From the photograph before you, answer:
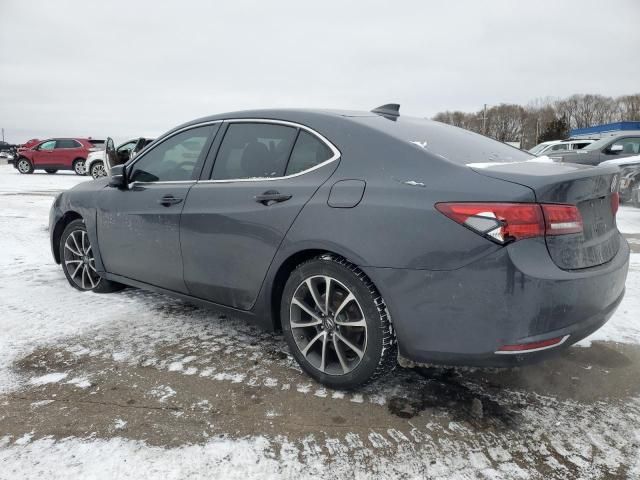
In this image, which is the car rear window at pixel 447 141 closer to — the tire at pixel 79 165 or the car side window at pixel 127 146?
the car side window at pixel 127 146

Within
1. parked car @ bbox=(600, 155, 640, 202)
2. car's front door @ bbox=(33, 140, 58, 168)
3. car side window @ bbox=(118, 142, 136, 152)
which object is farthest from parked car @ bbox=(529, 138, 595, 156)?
car's front door @ bbox=(33, 140, 58, 168)

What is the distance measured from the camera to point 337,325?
2523 millimetres

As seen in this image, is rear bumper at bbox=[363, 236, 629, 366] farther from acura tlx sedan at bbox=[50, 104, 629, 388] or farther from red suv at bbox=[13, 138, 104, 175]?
red suv at bbox=[13, 138, 104, 175]

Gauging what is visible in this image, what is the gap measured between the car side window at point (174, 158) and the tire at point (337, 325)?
4.09ft

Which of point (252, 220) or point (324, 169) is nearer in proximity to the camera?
point (324, 169)

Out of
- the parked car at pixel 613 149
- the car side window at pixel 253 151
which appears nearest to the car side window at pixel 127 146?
the parked car at pixel 613 149

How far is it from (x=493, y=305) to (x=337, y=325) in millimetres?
820

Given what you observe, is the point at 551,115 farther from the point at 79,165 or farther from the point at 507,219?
the point at 507,219

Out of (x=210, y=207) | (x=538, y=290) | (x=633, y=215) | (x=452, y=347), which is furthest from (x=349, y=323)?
(x=633, y=215)

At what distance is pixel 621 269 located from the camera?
8.04ft

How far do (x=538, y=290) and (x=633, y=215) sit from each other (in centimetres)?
886

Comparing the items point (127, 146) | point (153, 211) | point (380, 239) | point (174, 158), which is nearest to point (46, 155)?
point (127, 146)

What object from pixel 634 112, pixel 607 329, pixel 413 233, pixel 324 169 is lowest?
pixel 607 329

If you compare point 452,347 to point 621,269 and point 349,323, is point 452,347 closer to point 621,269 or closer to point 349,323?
point 349,323
